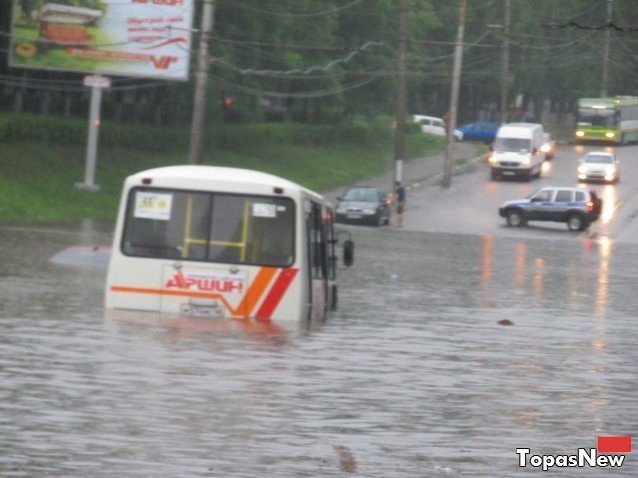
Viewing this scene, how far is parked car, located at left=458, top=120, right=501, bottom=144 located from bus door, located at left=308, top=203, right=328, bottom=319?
76.5 meters

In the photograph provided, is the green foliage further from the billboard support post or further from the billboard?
the billboard

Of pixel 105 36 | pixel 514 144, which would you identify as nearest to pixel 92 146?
pixel 105 36

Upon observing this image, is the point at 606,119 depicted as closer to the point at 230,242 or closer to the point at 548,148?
the point at 548,148

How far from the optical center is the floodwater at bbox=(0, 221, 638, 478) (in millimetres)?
10352

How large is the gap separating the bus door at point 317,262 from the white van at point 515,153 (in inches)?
2080

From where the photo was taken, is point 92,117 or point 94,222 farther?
point 92,117

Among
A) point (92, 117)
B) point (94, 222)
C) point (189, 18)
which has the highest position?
point (189, 18)

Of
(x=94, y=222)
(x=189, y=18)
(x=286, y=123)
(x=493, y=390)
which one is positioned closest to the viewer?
(x=493, y=390)

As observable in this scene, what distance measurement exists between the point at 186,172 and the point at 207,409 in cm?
640

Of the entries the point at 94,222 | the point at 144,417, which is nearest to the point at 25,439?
the point at 144,417

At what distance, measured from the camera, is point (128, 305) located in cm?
1819

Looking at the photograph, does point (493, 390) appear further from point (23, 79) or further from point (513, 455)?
point (23, 79)

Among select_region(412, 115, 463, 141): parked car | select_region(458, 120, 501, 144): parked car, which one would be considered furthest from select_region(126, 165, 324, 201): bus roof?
select_region(412, 115, 463, 141): parked car

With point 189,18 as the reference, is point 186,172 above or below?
below
